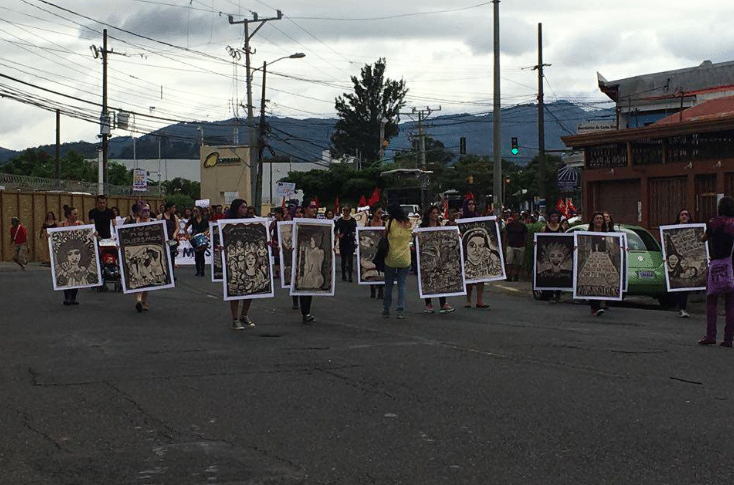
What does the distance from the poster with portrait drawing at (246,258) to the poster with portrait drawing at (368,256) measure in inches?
206

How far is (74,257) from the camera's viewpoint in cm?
2003

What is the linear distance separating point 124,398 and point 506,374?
379 centimetres

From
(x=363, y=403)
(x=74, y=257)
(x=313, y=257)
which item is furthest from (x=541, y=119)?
(x=363, y=403)

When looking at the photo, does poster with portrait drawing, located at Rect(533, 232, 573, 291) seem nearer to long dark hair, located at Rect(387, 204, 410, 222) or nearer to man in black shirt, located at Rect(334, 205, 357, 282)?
long dark hair, located at Rect(387, 204, 410, 222)

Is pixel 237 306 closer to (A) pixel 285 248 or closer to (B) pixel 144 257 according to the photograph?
(B) pixel 144 257

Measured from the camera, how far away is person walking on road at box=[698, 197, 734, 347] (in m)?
13.8

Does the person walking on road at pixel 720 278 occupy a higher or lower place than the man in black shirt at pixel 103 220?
lower

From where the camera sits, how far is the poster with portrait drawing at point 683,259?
733 inches

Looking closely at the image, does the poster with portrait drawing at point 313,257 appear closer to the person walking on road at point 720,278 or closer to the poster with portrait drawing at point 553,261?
the poster with portrait drawing at point 553,261

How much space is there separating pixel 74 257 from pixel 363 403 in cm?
1189

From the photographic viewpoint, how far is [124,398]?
970 centimetres

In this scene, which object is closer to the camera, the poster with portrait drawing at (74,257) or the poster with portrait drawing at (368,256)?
the poster with portrait drawing at (74,257)

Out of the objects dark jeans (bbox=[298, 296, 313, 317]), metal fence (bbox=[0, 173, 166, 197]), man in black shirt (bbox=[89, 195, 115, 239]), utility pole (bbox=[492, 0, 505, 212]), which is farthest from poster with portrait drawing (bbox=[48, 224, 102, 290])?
metal fence (bbox=[0, 173, 166, 197])

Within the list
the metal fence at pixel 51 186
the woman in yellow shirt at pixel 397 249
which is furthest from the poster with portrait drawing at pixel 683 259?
the metal fence at pixel 51 186
